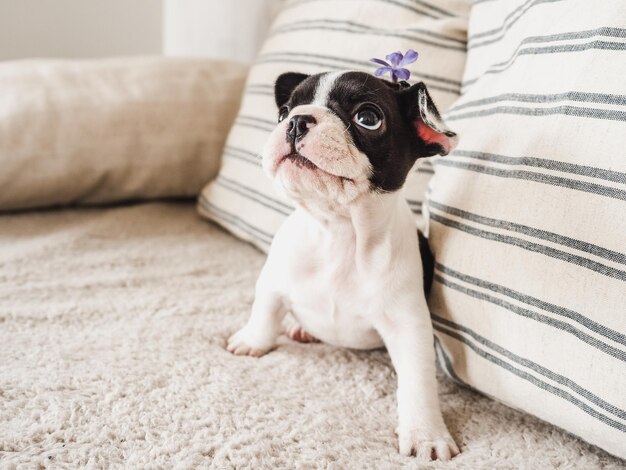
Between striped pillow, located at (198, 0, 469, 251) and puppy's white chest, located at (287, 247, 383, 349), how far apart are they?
298 millimetres

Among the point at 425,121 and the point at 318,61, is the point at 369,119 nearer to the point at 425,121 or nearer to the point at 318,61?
the point at 425,121

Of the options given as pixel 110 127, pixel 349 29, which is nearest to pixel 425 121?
pixel 349 29

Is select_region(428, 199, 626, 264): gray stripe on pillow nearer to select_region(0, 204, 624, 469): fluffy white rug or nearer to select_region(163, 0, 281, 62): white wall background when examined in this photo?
select_region(0, 204, 624, 469): fluffy white rug

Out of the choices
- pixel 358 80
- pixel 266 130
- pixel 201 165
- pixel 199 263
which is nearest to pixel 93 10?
pixel 201 165

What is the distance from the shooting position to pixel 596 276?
0.70m

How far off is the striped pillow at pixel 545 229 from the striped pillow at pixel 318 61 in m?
0.23

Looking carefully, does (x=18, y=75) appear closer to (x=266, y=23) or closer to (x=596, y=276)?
(x=266, y=23)

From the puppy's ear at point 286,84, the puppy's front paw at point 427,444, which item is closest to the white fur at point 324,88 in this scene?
the puppy's ear at point 286,84

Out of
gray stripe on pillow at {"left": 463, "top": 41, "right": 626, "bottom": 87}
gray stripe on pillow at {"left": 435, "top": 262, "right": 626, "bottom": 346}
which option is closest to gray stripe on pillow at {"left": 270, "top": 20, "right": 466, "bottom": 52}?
gray stripe on pillow at {"left": 463, "top": 41, "right": 626, "bottom": 87}

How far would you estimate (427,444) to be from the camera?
2.52ft

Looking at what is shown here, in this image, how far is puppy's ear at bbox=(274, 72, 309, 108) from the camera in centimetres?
99

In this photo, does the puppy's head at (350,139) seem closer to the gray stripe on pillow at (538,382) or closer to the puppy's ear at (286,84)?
the puppy's ear at (286,84)

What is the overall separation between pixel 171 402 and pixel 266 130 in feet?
2.43

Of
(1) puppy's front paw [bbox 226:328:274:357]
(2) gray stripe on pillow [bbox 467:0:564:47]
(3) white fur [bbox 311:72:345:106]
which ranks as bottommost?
(1) puppy's front paw [bbox 226:328:274:357]
